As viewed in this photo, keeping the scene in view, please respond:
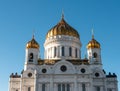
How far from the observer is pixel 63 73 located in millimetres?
41656

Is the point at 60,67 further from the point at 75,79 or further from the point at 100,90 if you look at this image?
the point at 100,90

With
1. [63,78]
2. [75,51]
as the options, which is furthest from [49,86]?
[75,51]

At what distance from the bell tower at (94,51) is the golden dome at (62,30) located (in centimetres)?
453

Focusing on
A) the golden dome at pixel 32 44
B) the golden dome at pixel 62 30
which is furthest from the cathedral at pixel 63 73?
the golden dome at pixel 62 30

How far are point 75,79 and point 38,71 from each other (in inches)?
224

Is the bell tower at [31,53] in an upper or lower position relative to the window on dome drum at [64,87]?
upper

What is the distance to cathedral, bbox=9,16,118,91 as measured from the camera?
134 feet

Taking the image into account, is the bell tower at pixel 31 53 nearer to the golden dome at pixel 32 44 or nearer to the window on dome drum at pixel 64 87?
the golden dome at pixel 32 44

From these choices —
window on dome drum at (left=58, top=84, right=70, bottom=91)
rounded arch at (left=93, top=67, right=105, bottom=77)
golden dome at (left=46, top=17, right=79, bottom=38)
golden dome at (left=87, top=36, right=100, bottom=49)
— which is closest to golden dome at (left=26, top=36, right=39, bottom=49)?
golden dome at (left=46, top=17, right=79, bottom=38)

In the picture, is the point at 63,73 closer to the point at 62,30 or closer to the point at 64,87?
the point at 64,87

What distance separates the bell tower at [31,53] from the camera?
1710 inches

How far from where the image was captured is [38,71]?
42.0 metres

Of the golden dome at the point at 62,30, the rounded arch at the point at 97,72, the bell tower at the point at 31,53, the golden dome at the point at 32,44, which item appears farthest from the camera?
the golden dome at the point at 62,30

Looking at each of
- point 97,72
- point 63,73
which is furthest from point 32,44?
point 97,72
